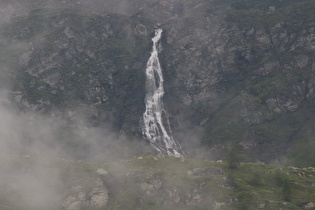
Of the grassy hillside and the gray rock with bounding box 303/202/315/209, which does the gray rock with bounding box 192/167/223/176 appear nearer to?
the grassy hillside

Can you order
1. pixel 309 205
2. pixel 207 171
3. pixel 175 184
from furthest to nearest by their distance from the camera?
pixel 207 171
pixel 175 184
pixel 309 205

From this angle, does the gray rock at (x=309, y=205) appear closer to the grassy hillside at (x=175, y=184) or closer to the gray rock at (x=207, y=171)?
the grassy hillside at (x=175, y=184)

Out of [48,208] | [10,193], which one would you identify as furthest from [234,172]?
[10,193]

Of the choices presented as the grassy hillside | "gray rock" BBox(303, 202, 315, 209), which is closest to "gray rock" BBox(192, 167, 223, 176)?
the grassy hillside

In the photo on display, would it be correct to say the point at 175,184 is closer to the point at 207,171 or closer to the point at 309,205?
the point at 207,171

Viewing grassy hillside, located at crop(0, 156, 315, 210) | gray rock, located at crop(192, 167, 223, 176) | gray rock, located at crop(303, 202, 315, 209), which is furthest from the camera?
gray rock, located at crop(192, 167, 223, 176)

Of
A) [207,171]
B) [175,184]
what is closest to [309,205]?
[207,171]

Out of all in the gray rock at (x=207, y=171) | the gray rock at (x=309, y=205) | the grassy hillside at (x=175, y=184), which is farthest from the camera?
the gray rock at (x=207, y=171)

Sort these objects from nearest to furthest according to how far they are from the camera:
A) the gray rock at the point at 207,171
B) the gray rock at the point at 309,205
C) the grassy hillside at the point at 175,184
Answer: the gray rock at the point at 309,205
the grassy hillside at the point at 175,184
the gray rock at the point at 207,171

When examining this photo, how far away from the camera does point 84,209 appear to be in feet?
499

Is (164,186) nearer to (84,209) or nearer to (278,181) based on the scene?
(84,209)

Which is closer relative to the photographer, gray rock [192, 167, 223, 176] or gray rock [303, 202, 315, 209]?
gray rock [303, 202, 315, 209]

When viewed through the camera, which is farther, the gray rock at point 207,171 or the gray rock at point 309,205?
the gray rock at point 207,171

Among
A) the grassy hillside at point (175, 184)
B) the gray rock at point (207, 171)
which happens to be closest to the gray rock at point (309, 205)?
the grassy hillside at point (175, 184)
